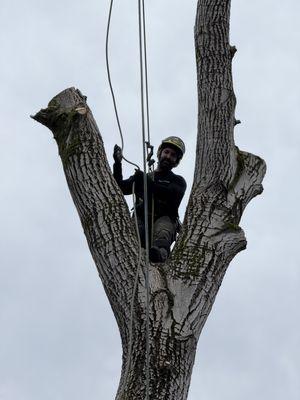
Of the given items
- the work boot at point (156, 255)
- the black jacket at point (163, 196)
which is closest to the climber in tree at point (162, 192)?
the black jacket at point (163, 196)

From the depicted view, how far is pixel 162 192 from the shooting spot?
6922mm

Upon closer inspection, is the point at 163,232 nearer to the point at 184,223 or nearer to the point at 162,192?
the point at 162,192

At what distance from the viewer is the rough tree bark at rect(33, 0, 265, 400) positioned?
14.7ft

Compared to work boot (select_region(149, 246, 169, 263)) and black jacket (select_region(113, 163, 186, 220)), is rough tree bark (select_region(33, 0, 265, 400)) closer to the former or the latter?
work boot (select_region(149, 246, 169, 263))

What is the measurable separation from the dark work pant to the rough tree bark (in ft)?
4.38

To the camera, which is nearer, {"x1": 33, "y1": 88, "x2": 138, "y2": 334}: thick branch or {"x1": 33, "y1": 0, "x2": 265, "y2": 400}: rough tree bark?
{"x1": 33, "y1": 0, "x2": 265, "y2": 400}: rough tree bark

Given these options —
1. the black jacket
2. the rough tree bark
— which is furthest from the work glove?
the rough tree bark

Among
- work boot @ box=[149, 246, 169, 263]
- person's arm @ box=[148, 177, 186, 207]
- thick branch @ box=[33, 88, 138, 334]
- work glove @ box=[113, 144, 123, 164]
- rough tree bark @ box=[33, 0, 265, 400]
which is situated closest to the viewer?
rough tree bark @ box=[33, 0, 265, 400]

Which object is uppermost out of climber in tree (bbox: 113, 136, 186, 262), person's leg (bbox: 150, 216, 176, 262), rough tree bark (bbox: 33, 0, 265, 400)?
climber in tree (bbox: 113, 136, 186, 262)

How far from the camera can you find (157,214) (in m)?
7.02

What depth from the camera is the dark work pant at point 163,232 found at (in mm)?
6582

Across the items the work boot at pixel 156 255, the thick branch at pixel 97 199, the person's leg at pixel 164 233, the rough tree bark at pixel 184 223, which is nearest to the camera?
the rough tree bark at pixel 184 223

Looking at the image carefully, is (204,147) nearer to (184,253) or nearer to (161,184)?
(184,253)

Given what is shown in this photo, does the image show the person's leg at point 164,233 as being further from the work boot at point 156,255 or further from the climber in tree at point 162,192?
the work boot at point 156,255
